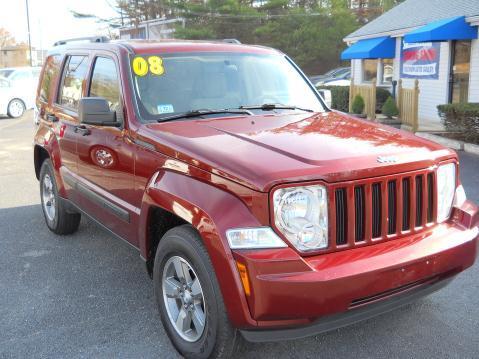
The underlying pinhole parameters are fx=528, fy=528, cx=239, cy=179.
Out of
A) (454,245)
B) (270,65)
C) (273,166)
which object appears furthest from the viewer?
(270,65)

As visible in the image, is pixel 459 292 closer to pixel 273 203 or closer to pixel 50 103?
pixel 273 203

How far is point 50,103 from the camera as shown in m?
5.48

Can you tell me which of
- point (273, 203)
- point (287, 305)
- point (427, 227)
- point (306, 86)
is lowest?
point (287, 305)

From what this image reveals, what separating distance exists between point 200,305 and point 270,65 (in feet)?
7.61

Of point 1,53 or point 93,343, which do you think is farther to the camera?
point 1,53

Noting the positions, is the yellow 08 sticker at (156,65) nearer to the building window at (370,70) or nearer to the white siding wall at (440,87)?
the white siding wall at (440,87)

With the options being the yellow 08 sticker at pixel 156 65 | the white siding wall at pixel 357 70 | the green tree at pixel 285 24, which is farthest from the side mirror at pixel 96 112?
the green tree at pixel 285 24

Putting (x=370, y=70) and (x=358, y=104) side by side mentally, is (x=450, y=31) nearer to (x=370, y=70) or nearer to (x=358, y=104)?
(x=358, y=104)

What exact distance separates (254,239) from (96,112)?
68.5 inches

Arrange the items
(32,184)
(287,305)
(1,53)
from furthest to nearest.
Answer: (1,53) → (32,184) → (287,305)

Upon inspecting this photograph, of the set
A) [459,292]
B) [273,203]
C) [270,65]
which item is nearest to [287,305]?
[273,203]

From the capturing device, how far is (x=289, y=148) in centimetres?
302

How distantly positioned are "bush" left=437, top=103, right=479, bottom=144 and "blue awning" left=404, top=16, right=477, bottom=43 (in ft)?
9.67

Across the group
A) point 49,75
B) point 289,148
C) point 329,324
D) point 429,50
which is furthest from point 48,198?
point 429,50
